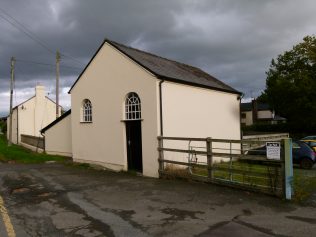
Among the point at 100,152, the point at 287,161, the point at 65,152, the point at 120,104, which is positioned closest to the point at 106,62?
the point at 120,104

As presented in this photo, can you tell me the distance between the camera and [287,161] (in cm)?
884

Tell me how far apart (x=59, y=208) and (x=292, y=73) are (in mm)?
34147

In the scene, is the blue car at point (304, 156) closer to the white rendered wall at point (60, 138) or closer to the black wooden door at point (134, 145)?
the black wooden door at point (134, 145)

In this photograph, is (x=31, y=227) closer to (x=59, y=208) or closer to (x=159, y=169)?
(x=59, y=208)

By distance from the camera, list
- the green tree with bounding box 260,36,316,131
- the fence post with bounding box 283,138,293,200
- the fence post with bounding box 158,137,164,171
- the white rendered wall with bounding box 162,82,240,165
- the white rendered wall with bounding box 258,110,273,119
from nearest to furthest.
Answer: the fence post with bounding box 283,138,293,200 → the fence post with bounding box 158,137,164,171 → the white rendered wall with bounding box 162,82,240,165 → the green tree with bounding box 260,36,316,131 → the white rendered wall with bounding box 258,110,273,119

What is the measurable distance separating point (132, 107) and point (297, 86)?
25713 millimetres

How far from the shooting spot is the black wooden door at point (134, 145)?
1458cm

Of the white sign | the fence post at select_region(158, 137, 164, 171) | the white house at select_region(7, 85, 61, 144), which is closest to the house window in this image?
the fence post at select_region(158, 137, 164, 171)

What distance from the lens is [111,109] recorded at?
15.5 metres

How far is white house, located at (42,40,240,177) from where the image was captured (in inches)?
538

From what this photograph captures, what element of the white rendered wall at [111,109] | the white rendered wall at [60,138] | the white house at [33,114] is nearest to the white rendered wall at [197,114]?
the white rendered wall at [111,109]

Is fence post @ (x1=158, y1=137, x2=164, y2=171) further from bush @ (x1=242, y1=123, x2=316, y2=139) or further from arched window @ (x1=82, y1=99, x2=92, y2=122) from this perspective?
bush @ (x1=242, y1=123, x2=316, y2=139)

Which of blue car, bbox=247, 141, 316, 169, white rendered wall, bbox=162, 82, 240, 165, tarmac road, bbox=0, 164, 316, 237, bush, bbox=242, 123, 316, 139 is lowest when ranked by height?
tarmac road, bbox=0, 164, 316, 237

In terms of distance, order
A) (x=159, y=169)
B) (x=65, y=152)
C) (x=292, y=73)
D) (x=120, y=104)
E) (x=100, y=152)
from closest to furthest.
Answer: (x=159, y=169)
(x=120, y=104)
(x=100, y=152)
(x=65, y=152)
(x=292, y=73)
